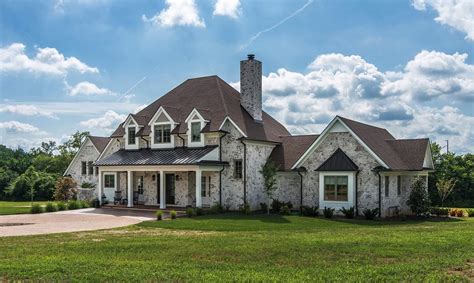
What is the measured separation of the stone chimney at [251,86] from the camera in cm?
3347

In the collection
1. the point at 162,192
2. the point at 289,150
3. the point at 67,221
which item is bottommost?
the point at 67,221

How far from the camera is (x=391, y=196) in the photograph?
2898 cm

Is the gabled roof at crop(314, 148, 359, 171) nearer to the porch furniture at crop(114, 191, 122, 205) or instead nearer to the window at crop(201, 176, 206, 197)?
the window at crop(201, 176, 206, 197)

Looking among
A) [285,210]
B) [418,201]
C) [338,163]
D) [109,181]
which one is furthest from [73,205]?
[418,201]

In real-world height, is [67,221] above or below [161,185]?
below

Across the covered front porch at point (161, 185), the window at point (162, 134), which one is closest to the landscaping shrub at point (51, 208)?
the covered front porch at point (161, 185)

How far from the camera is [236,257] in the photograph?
12.7 meters

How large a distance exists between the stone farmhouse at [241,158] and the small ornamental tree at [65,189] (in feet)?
16.5

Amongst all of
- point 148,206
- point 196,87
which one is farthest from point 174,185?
point 196,87

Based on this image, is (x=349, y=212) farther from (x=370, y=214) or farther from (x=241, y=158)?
(x=241, y=158)

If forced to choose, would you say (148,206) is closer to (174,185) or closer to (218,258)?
(174,185)

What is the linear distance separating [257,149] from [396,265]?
68.3 feet

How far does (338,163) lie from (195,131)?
9.24 meters

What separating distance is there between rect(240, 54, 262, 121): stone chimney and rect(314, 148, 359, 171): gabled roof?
685 centimetres
